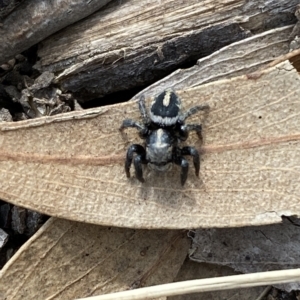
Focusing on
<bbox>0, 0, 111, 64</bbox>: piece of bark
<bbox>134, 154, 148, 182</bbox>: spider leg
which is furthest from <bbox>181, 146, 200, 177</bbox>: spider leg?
<bbox>0, 0, 111, 64</bbox>: piece of bark

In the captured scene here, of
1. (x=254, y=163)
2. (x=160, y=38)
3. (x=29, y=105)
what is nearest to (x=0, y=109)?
(x=29, y=105)

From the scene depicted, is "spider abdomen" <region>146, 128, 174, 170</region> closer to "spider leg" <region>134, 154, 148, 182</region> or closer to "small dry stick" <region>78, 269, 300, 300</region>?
"spider leg" <region>134, 154, 148, 182</region>

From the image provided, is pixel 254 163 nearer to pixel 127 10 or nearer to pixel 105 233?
pixel 105 233

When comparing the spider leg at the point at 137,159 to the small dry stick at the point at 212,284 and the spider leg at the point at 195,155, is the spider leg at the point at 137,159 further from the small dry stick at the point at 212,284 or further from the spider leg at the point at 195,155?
the small dry stick at the point at 212,284

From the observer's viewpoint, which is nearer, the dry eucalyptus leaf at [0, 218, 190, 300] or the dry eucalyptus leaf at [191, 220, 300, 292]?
the dry eucalyptus leaf at [0, 218, 190, 300]

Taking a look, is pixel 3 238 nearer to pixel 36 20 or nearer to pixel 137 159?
pixel 137 159

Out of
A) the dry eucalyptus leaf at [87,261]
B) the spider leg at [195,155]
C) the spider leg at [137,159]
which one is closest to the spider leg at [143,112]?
the spider leg at [137,159]
